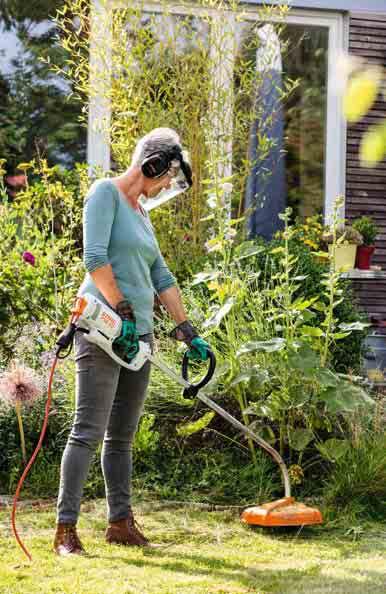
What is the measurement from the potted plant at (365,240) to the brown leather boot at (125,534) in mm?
3619

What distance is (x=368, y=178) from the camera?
21.3 feet

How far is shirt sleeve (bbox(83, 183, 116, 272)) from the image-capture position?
2738 mm

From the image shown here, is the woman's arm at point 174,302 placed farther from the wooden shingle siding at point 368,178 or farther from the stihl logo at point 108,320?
the wooden shingle siding at point 368,178

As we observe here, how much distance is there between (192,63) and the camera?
18.6 feet

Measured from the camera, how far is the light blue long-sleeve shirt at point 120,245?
2768mm

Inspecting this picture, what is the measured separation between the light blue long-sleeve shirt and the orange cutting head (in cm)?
87

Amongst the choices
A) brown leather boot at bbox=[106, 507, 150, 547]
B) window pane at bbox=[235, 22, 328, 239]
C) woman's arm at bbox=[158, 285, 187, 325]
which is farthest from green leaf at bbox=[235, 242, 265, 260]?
window pane at bbox=[235, 22, 328, 239]

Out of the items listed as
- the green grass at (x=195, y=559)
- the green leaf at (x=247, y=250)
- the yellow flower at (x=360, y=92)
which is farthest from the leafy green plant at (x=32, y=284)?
the yellow flower at (x=360, y=92)

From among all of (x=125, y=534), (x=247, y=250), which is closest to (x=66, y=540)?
(x=125, y=534)

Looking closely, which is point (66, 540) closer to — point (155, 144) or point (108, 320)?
point (108, 320)

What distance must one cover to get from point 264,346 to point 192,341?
0.66 m

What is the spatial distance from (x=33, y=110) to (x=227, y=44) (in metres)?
1.60

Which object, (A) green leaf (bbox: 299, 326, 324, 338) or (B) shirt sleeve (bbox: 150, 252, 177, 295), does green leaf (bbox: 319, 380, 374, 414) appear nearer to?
(A) green leaf (bbox: 299, 326, 324, 338)

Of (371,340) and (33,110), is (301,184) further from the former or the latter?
(33,110)
